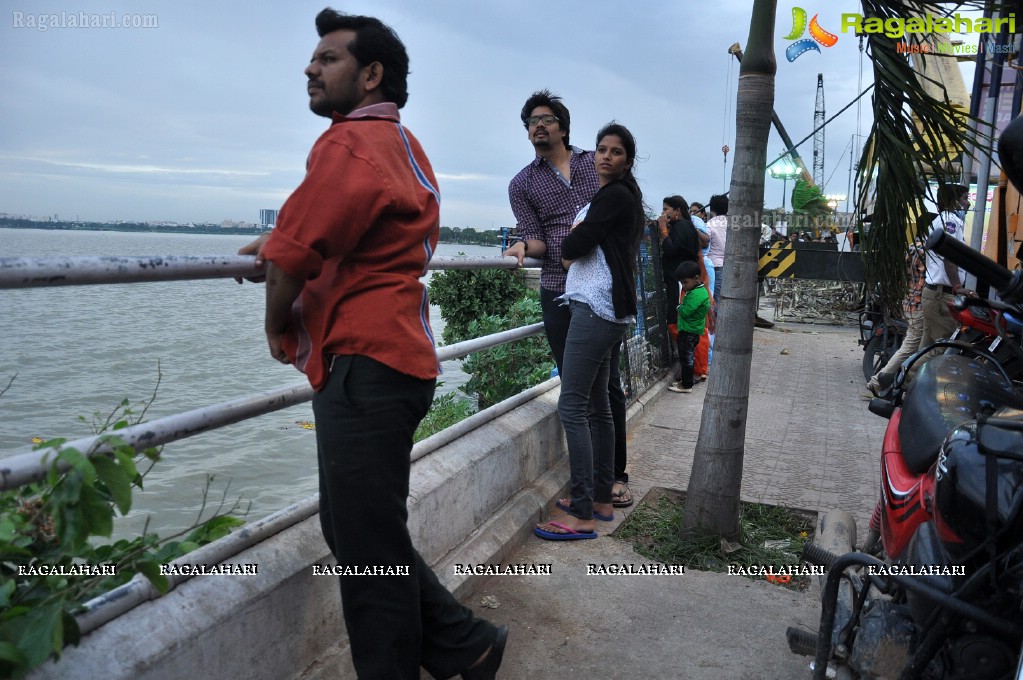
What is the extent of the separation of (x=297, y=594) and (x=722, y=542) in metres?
2.22

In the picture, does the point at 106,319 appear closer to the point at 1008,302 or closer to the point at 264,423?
the point at 264,423

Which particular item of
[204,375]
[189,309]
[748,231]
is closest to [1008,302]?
[748,231]

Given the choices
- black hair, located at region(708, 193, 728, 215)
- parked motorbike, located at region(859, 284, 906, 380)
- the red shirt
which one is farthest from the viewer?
black hair, located at region(708, 193, 728, 215)

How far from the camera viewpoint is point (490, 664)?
97.8 inches

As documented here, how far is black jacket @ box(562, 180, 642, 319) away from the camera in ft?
12.3

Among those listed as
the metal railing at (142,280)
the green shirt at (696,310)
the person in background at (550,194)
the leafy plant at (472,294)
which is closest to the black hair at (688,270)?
the green shirt at (696,310)

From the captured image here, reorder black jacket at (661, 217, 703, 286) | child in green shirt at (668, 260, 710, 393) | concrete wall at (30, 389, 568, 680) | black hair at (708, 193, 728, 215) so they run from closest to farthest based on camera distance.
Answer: concrete wall at (30, 389, 568, 680) → child in green shirt at (668, 260, 710, 393) → black jacket at (661, 217, 703, 286) → black hair at (708, 193, 728, 215)

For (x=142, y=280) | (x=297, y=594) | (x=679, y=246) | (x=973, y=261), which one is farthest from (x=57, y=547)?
(x=679, y=246)

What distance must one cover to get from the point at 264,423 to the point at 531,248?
1.65m

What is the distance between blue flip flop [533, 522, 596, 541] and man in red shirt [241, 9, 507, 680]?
1.72 m

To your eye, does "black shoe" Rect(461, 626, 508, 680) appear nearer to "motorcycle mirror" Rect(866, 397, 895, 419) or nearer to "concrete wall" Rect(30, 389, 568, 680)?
"concrete wall" Rect(30, 389, 568, 680)

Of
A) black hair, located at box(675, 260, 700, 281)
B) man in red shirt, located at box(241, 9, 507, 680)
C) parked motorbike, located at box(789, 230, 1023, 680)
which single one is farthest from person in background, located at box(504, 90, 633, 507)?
black hair, located at box(675, 260, 700, 281)

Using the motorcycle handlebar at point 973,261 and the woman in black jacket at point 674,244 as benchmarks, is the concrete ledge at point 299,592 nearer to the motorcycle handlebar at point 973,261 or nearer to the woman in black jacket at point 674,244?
the motorcycle handlebar at point 973,261

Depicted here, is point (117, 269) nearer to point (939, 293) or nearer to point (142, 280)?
point (142, 280)
